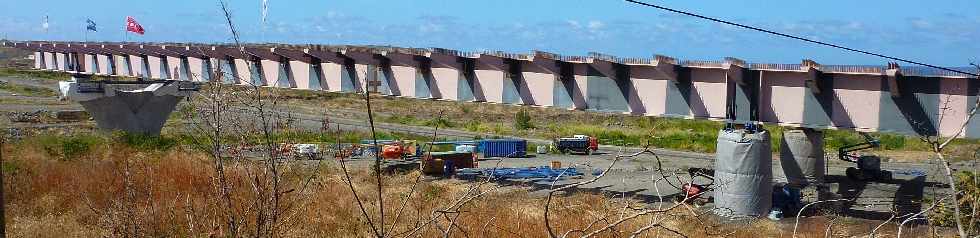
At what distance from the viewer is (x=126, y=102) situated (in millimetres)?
40469

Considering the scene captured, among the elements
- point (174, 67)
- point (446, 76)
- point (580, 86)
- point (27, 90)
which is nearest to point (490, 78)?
point (446, 76)

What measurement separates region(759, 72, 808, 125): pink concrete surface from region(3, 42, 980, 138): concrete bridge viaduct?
0.03 meters

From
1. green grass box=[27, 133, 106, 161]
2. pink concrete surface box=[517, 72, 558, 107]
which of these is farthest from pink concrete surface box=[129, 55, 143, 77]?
pink concrete surface box=[517, 72, 558, 107]

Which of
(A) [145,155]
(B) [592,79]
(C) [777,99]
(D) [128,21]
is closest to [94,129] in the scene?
(D) [128,21]

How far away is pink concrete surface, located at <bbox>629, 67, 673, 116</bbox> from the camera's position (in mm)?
22469

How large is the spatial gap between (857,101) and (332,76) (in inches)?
605

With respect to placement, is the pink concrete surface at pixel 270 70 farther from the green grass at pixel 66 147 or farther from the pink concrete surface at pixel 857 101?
the pink concrete surface at pixel 857 101

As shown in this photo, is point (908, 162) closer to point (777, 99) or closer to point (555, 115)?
point (777, 99)

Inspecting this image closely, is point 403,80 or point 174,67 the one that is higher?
point 174,67

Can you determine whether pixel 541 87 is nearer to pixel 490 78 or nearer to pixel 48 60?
pixel 490 78

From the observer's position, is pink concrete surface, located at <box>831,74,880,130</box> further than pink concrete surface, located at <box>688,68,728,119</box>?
No

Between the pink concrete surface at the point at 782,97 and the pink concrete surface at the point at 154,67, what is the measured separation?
2648 centimetres

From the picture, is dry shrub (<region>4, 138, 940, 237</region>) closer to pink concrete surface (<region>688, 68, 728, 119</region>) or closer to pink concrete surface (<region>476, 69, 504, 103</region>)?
A: pink concrete surface (<region>476, 69, 504, 103</region>)

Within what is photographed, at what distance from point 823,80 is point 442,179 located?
14991 millimetres
